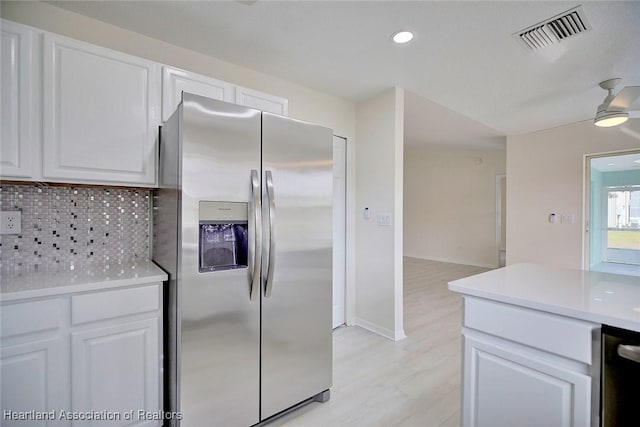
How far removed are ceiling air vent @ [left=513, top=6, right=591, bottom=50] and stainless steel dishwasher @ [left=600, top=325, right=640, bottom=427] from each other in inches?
73.1

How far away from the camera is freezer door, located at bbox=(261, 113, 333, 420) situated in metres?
1.67

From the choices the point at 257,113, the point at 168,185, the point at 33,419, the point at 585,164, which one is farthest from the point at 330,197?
the point at 585,164

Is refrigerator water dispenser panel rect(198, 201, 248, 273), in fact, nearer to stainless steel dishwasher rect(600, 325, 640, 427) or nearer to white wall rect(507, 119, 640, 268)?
stainless steel dishwasher rect(600, 325, 640, 427)

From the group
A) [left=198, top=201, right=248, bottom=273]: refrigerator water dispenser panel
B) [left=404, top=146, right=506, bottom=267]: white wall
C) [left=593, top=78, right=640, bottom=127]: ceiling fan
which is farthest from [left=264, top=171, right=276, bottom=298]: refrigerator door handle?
[left=404, top=146, right=506, bottom=267]: white wall

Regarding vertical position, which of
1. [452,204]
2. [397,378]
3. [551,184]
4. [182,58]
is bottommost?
[397,378]

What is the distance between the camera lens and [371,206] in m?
3.15

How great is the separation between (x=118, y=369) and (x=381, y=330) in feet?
7.55

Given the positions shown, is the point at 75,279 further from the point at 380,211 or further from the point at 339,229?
the point at 380,211

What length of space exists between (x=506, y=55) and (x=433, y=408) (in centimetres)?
261

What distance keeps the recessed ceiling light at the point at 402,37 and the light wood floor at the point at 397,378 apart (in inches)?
97.1

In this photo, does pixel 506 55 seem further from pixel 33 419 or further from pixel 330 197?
pixel 33 419

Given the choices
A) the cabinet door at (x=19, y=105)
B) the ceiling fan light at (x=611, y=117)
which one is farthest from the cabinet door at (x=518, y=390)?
the ceiling fan light at (x=611, y=117)

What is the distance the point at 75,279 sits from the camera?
1.44 m

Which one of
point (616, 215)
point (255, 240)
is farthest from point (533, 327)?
point (616, 215)
